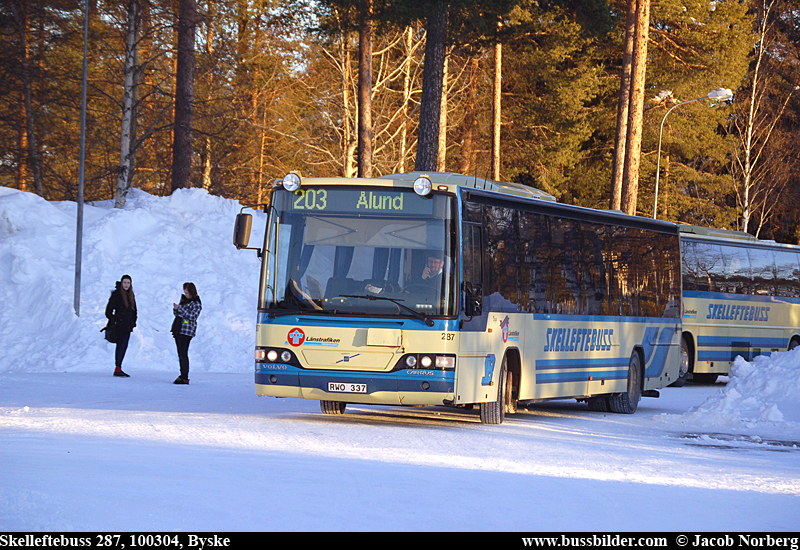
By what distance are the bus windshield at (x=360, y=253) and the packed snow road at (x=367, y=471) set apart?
5.11 feet

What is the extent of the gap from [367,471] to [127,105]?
25107mm

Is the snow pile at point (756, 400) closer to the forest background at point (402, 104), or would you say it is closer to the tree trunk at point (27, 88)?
the forest background at point (402, 104)

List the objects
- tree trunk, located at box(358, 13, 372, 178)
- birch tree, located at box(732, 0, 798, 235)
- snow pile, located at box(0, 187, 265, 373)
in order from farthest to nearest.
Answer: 1. birch tree, located at box(732, 0, 798, 235)
2. tree trunk, located at box(358, 13, 372, 178)
3. snow pile, located at box(0, 187, 265, 373)

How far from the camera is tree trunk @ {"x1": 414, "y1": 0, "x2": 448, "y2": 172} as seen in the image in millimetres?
26469

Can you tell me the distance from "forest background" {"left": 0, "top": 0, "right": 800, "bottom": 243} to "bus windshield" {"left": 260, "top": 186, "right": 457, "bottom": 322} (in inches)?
861

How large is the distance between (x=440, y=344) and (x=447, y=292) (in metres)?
0.64

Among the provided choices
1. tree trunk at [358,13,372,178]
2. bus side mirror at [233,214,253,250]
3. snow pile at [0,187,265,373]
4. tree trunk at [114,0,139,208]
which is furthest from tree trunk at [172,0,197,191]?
bus side mirror at [233,214,253,250]

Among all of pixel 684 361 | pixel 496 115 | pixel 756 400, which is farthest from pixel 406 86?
pixel 756 400

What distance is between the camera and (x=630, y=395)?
18.7 meters

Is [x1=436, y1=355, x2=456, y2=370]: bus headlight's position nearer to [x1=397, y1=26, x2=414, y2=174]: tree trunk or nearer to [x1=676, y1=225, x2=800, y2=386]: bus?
[x1=676, y1=225, x2=800, y2=386]: bus

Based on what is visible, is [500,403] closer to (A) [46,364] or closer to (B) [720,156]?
(A) [46,364]

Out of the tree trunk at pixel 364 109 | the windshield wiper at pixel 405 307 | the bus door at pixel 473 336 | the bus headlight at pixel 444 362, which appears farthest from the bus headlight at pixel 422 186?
the tree trunk at pixel 364 109

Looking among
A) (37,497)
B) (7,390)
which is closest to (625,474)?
(37,497)

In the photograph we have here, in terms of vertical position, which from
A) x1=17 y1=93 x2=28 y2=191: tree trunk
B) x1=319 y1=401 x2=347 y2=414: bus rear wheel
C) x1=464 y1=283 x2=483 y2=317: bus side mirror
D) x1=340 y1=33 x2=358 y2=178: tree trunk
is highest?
x1=340 y1=33 x2=358 y2=178: tree trunk
